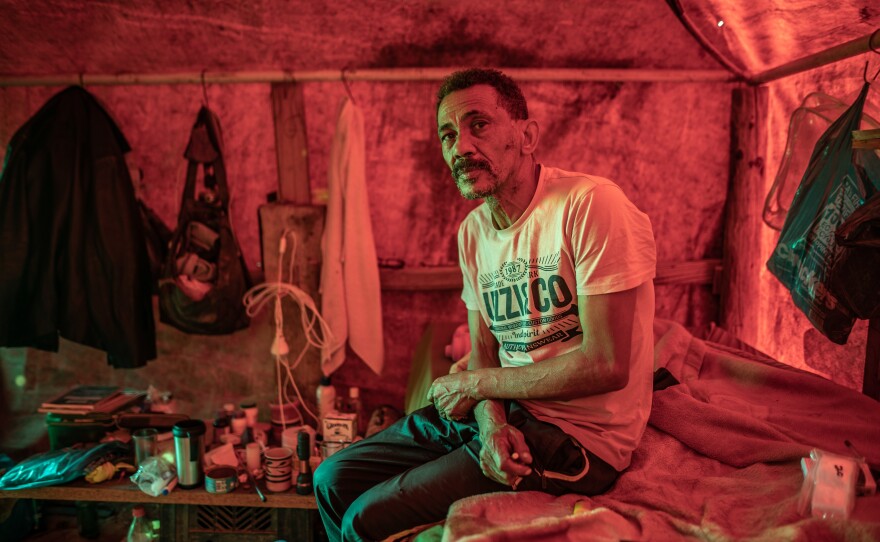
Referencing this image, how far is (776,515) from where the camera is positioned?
57.6 inches

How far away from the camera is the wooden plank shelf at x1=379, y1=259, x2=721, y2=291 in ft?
10.9

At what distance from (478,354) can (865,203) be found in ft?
4.52

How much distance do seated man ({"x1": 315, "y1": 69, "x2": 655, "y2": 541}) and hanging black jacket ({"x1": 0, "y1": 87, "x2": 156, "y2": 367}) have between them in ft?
5.18

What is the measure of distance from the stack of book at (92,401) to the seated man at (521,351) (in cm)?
146

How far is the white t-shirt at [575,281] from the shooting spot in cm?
172

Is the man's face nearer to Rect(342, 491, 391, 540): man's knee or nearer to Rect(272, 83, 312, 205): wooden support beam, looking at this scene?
Rect(342, 491, 391, 540): man's knee

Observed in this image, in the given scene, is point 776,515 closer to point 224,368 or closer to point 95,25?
point 224,368

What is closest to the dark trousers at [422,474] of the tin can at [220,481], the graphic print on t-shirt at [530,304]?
the graphic print on t-shirt at [530,304]

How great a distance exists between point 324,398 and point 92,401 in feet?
3.70

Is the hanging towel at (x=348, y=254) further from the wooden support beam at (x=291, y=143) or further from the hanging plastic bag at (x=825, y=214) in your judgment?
the hanging plastic bag at (x=825, y=214)

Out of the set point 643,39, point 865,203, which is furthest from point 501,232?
point 643,39

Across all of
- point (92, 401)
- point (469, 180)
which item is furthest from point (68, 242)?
point (469, 180)

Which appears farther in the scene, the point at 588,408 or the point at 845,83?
the point at 845,83

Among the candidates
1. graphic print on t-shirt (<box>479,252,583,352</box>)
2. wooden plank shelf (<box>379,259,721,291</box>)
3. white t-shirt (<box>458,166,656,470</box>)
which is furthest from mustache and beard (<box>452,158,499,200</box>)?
wooden plank shelf (<box>379,259,721,291</box>)
